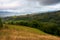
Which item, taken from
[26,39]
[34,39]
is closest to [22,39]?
[26,39]

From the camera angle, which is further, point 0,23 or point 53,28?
point 53,28

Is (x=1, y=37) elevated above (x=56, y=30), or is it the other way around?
(x=1, y=37)

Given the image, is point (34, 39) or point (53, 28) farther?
point (53, 28)

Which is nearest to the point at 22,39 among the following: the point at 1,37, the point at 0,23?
the point at 1,37

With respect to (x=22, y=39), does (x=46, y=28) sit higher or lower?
lower

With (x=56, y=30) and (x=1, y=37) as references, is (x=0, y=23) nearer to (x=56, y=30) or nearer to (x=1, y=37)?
(x=1, y=37)

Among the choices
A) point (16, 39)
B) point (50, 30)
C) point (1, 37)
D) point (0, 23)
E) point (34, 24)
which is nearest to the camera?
point (16, 39)

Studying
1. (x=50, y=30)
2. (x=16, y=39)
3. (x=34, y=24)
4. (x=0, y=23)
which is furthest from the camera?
(x=34, y=24)

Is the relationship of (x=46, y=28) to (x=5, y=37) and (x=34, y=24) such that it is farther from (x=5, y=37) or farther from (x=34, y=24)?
(x=5, y=37)

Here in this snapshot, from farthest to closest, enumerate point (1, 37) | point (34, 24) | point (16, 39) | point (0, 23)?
1. point (34, 24)
2. point (0, 23)
3. point (1, 37)
4. point (16, 39)
